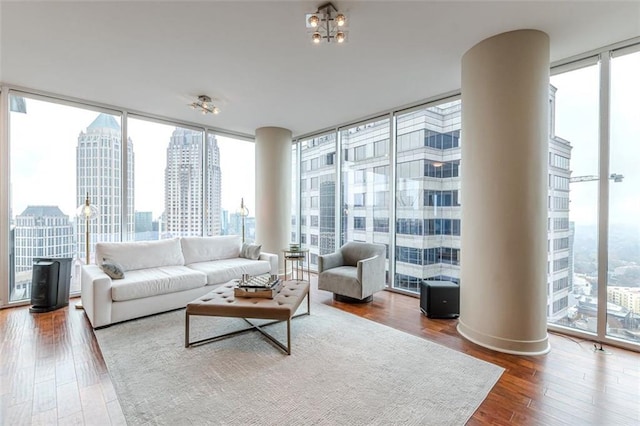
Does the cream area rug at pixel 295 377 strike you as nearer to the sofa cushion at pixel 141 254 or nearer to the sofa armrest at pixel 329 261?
the sofa cushion at pixel 141 254

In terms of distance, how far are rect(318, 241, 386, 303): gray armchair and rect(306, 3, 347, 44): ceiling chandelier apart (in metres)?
2.58

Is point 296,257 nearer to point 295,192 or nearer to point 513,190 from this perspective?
point 295,192

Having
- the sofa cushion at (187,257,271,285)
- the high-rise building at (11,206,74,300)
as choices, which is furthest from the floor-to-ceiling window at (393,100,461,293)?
the high-rise building at (11,206,74,300)

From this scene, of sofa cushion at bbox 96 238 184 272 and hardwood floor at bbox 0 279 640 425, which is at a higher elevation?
sofa cushion at bbox 96 238 184 272

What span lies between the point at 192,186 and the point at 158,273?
211cm

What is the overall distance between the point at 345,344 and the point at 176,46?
11.0 ft

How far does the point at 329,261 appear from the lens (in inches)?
168

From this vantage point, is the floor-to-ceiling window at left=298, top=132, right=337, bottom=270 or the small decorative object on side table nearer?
the small decorative object on side table

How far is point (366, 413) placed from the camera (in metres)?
1.79

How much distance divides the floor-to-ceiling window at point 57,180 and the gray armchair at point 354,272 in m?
3.41

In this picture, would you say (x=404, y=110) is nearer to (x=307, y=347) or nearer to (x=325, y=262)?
(x=325, y=262)

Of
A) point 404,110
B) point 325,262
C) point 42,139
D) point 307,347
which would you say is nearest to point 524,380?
point 307,347

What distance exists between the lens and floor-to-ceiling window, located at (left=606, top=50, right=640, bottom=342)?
267cm

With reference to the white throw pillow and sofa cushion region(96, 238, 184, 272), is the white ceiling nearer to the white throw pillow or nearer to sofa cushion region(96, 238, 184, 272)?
sofa cushion region(96, 238, 184, 272)
